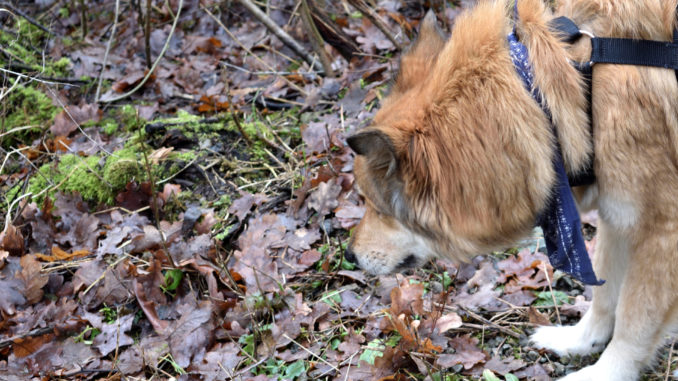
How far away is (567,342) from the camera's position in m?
3.24

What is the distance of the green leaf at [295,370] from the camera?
10.1 ft

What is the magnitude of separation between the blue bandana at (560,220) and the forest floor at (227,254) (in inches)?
24.5

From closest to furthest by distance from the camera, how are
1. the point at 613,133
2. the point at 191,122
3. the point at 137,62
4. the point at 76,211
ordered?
the point at 613,133
the point at 76,211
the point at 191,122
the point at 137,62

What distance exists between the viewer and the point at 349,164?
175 inches

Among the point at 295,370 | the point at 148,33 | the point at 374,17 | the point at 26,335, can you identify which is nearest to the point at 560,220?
the point at 295,370

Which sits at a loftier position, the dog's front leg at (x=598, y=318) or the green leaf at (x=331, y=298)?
the dog's front leg at (x=598, y=318)

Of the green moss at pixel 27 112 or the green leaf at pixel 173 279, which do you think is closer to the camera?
the green leaf at pixel 173 279

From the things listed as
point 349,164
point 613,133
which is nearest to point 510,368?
point 613,133

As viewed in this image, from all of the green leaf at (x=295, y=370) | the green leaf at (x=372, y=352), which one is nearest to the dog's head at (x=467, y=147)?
the green leaf at (x=372, y=352)

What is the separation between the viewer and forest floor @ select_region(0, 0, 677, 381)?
3.18m

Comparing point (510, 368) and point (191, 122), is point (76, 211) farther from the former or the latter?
point (510, 368)

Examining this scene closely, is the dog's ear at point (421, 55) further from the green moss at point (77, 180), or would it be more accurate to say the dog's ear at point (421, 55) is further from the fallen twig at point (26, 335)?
the green moss at point (77, 180)

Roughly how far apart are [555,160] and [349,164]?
219 cm

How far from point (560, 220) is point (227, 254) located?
2.23 m
